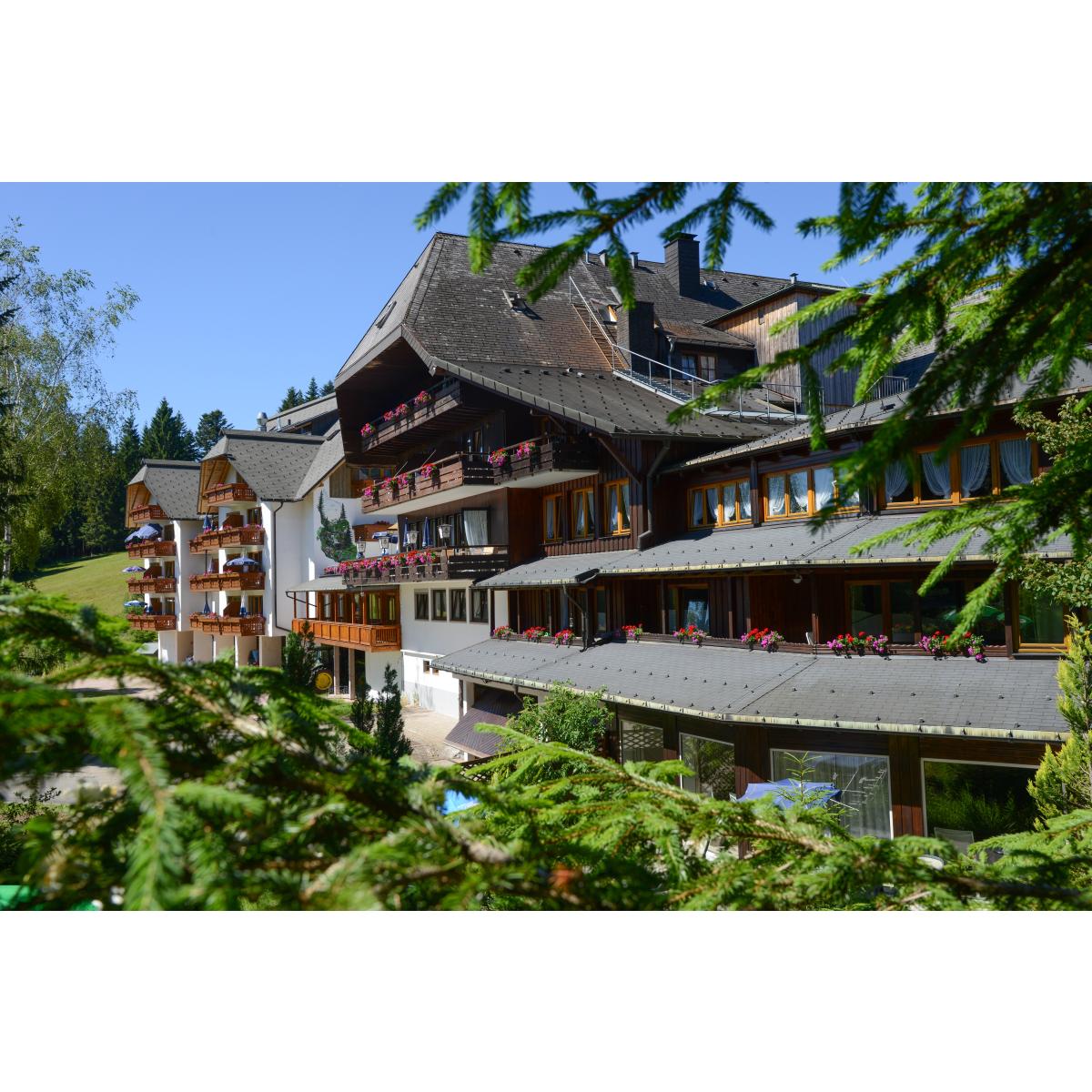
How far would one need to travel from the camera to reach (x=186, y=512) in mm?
38188

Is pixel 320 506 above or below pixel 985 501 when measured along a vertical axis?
above

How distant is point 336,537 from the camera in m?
37.3

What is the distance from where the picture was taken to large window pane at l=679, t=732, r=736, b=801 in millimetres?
16094

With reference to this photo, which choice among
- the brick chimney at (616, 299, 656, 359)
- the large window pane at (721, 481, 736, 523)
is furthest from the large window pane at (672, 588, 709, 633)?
the brick chimney at (616, 299, 656, 359)

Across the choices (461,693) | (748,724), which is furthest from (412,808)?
(461,693)

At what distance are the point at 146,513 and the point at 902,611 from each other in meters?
29.7

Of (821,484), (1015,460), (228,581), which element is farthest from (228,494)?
(1015,460)

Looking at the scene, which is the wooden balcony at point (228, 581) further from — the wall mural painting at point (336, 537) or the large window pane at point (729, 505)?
the large window pane at point (729, 505)

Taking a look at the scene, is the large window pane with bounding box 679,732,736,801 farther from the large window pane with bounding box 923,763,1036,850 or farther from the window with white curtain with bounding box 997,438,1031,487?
the window with white curtain with bounding box 997,438,1031,487

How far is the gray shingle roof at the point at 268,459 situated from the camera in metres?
37.9

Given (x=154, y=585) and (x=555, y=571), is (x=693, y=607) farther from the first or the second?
(x=154, y=585)

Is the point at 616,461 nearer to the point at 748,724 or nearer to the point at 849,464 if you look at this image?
the point at 748,724

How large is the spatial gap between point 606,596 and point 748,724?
7.52 metres

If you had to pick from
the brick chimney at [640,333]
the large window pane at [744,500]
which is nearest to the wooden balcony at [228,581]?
the brick chimney at [640,333]
